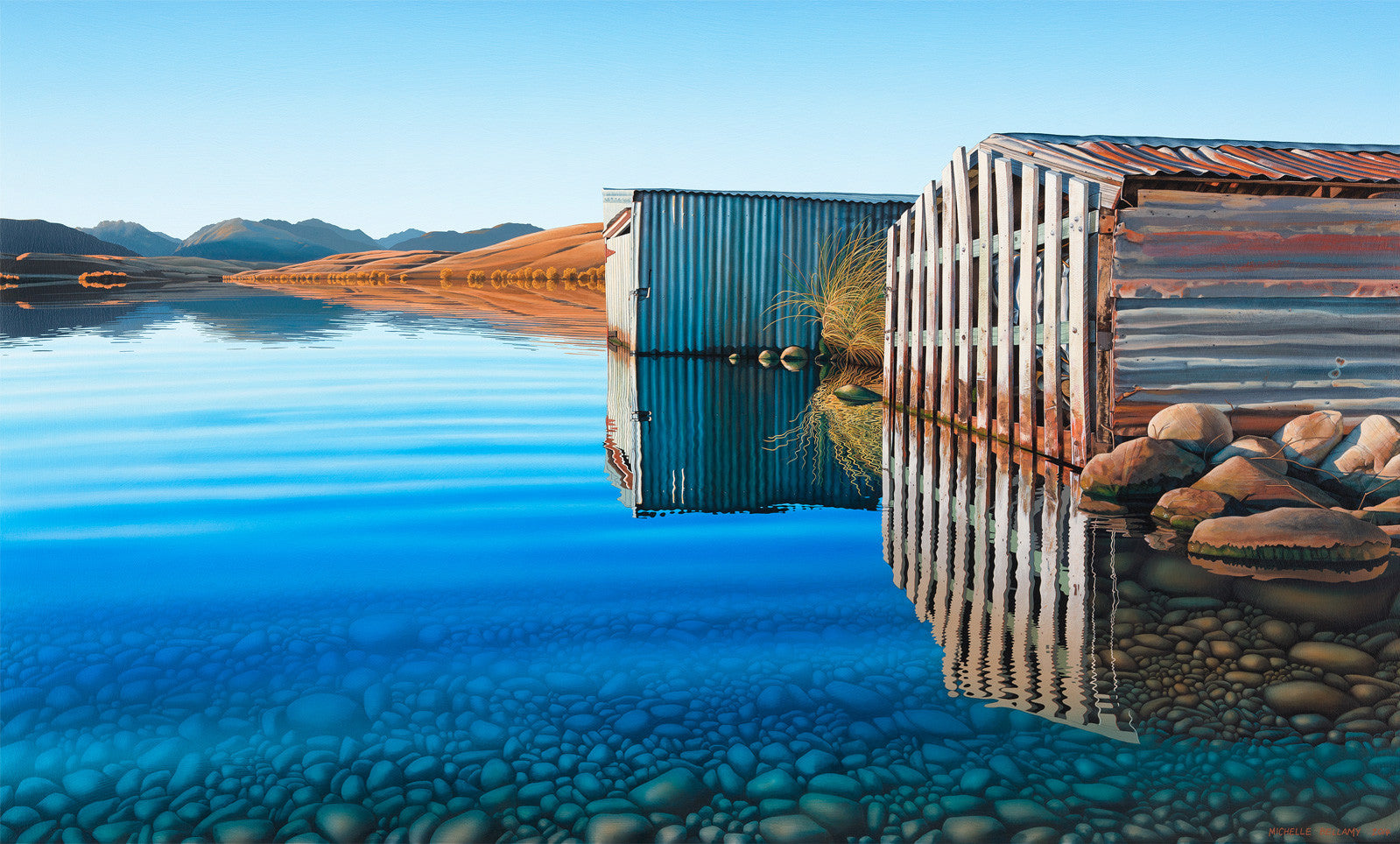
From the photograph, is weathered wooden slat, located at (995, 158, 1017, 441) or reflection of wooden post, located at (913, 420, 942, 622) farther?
weathered wooden slat, located at (995, 158, 1017, 441)

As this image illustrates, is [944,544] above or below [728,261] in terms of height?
below

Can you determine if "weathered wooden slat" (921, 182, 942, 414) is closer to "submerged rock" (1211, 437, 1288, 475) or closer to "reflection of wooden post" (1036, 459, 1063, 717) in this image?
"submerged rock" (1211, 437, 1288, 475)

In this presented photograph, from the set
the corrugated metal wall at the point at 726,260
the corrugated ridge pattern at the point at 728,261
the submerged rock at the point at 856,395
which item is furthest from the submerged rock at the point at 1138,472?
the corrugated metal wall at the point at 726,260

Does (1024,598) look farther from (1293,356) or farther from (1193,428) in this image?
Result: (1293,356)

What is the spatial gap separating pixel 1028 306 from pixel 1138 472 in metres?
1.90

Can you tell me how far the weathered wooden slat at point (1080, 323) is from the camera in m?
6.24

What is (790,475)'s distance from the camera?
6562mm

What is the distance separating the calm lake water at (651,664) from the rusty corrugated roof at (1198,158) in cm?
219

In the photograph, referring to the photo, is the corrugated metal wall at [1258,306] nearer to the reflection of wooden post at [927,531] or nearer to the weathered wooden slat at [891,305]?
the reflection of wooden post at [927,531]

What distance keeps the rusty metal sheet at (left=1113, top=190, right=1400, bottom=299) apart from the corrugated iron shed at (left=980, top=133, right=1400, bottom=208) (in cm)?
21

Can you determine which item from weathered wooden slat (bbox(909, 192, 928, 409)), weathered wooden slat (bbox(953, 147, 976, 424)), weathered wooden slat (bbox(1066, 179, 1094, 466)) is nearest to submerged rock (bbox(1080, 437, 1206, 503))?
weathered wooden slat (bbox(1066, 179, 1094, 466))

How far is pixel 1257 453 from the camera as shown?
5793 millimetres

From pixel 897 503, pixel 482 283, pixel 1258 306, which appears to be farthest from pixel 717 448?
pixel 482 283

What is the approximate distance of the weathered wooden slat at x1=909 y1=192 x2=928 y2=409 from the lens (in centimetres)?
946
